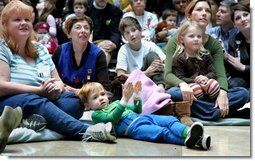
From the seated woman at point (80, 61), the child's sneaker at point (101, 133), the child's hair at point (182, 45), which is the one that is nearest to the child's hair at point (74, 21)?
the seated woman at point (80, 61)

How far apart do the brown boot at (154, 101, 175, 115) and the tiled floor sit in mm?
437

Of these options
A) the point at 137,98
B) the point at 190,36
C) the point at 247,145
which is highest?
the point at 190,36

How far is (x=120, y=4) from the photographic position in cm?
518

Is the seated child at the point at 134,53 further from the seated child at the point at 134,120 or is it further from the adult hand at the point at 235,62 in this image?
the seated child at the point at 134,120

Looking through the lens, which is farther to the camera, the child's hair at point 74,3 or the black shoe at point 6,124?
the child's hair at point 74,3

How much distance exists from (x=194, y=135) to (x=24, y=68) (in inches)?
37.5

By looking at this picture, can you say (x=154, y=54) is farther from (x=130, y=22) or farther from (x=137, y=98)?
(x=137, y=98)

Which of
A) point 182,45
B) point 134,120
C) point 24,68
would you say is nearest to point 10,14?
point 24,68

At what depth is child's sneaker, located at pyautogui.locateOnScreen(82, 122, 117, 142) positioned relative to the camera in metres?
2.56

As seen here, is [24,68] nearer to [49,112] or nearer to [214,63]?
[49,112]

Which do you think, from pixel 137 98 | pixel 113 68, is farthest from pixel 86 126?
pixel 113 68

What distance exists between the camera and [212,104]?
10.8 ft

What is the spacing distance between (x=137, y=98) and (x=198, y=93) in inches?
22.8

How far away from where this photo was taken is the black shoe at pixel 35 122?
8.54 ft
